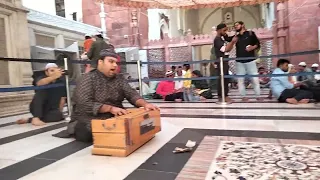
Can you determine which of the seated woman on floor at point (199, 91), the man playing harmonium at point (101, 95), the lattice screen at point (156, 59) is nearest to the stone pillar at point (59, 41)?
the lattice screen at point (156, 59)

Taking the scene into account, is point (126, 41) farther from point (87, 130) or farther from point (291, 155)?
point (291, 155)

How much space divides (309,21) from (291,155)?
25.2ft

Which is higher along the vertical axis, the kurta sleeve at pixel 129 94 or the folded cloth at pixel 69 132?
the kurta sleeve at pixel 129 94

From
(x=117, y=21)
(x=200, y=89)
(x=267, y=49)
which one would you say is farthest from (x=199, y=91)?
(x=117, y=21)

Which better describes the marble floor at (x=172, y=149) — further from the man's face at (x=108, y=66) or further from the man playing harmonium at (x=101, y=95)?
the man's face at (x=108, y=66)

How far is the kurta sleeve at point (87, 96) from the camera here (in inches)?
87.4

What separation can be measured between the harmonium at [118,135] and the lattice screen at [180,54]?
829cm

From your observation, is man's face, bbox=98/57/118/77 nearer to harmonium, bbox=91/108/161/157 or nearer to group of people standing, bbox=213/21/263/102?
harmonium, bbox=91/108/161/157

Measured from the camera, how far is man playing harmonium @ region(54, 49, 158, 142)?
7.32 ft

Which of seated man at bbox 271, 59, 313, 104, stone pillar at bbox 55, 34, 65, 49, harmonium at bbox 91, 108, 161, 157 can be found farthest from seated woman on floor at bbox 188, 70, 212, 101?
stone pillar at bbox 55, 34, 65, 49

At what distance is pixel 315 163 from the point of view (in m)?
1.52

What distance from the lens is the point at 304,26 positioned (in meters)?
8.13

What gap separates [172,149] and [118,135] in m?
0.40

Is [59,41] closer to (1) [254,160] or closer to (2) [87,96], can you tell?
(2) [87,96]
